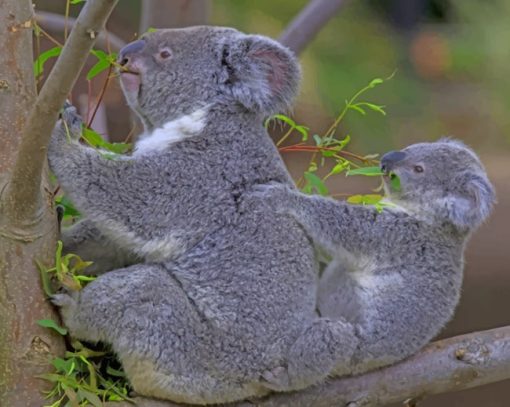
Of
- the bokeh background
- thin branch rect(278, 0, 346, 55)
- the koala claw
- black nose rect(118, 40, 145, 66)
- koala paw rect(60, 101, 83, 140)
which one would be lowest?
the bokeh background

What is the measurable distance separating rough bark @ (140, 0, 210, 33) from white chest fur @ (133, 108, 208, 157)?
1.24 m

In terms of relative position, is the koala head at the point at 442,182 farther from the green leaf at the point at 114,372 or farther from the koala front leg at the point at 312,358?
the green leaf at the point at 114,372

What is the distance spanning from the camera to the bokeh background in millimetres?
4074

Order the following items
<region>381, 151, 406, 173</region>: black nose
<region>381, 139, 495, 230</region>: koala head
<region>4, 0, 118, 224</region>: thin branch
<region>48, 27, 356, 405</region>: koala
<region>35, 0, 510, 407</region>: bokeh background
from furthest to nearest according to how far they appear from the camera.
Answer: <region>35, 0, 510, 407</region>: bokeh background < <region>381, 151, 406, 173</region>: black nose < <region>381, 139, 495, 230</region>: koala head < <region>48, 27, 356, 405</region>: koala < <region>4, 0, 118, 224</region>: thin branch

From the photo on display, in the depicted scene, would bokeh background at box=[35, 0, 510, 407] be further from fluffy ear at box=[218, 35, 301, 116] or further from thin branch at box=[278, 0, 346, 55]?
fluffy ear at box=[218, 35, 301, 116]

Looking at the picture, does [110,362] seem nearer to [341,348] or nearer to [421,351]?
[341,348]

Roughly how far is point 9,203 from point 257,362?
0.70 metres

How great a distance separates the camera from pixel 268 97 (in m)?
2.53

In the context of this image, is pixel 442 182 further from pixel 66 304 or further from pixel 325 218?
pixel 66 304

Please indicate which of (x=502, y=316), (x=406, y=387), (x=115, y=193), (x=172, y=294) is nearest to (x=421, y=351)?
(x=406, y=387)

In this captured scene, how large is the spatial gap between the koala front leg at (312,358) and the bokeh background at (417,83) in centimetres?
110

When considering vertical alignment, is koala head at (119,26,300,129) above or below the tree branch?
above

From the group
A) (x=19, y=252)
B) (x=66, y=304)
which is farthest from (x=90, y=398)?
(x=19, y=252)

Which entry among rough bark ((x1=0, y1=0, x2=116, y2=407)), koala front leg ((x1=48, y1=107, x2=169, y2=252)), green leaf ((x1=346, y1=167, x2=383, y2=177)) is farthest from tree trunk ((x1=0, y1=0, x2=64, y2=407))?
green leaf ((x1=346, y1=167, x2=383, y2=177))
